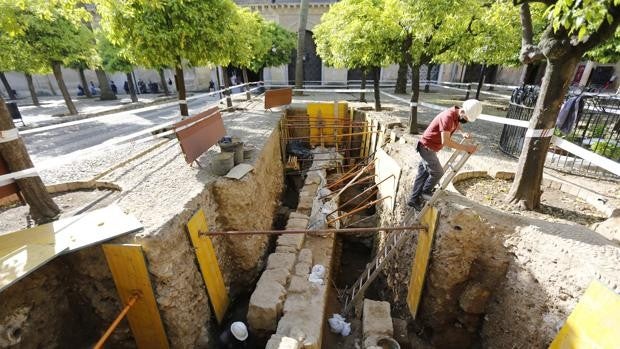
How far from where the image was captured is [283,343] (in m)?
3.28

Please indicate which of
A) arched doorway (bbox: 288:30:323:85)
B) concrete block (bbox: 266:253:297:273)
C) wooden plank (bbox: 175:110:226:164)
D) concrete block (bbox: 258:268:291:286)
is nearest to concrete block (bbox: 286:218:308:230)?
concrete block (bbox: 266:253:297:273)

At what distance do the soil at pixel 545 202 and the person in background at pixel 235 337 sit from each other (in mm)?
3689

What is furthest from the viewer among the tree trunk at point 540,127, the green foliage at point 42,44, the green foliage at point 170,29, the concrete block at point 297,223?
the green foliage at point 42,44

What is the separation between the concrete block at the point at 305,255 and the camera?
192 inches

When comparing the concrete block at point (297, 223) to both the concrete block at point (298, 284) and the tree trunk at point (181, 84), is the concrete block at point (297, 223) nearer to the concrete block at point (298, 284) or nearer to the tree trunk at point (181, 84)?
the concrete block at point (298, 284)

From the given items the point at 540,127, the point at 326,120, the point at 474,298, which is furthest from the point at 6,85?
the point at 540,127

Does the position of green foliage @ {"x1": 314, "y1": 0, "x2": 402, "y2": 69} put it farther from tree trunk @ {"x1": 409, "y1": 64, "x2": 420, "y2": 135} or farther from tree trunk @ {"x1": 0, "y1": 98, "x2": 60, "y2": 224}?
tree trunk @ {"x1": 0, "y1": 98, "x2": 60, "y2": 224}

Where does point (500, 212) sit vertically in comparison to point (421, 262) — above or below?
above

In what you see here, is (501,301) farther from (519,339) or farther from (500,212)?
(500,212)

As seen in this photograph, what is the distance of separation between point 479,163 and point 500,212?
2159 millimetres

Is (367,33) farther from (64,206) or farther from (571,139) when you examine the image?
(64,206)

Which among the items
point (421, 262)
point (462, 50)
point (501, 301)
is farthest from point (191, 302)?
→ point (462, 50)

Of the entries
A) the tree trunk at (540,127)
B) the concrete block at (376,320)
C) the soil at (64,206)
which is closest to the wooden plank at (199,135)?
the soil at (64,206)

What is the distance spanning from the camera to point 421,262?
13.8 ft
